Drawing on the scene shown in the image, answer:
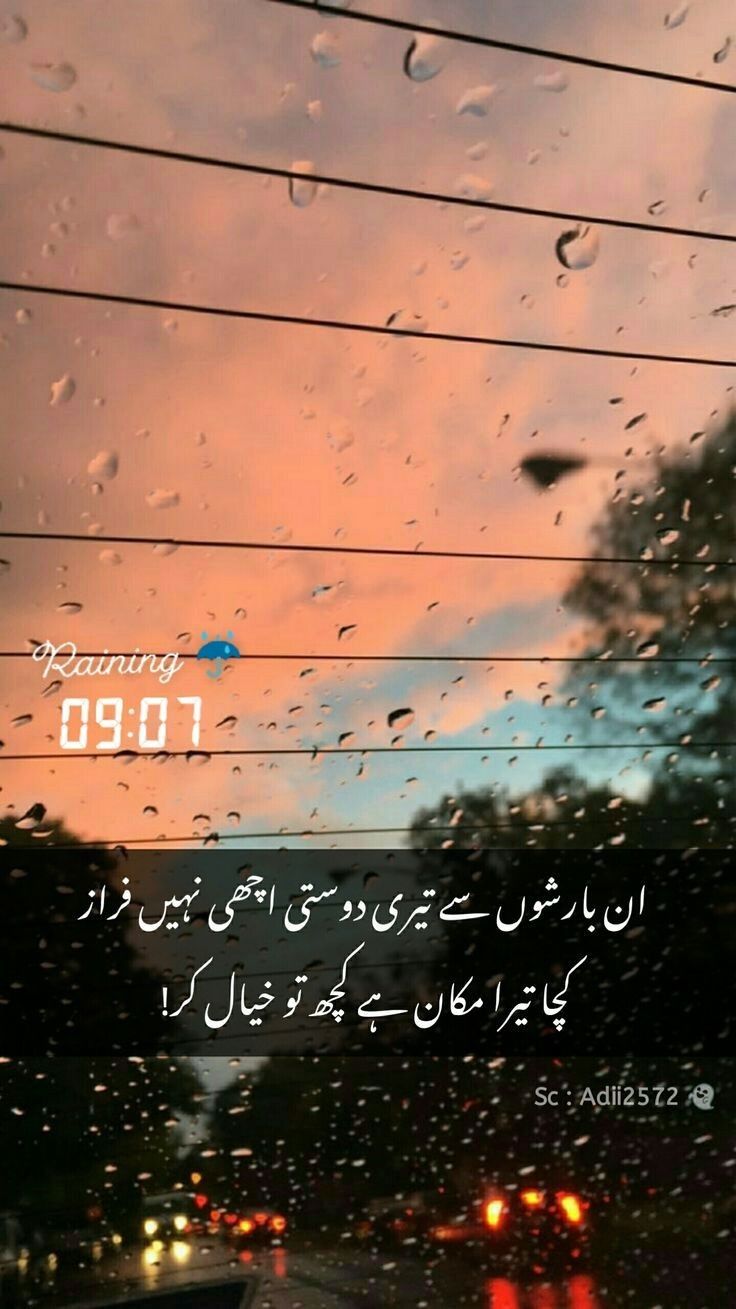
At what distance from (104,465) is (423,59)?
550 millimetres

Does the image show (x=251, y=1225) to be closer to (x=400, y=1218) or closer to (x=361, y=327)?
(x=400, y=1218)

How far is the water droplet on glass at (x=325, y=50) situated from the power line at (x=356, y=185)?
110 millimetres

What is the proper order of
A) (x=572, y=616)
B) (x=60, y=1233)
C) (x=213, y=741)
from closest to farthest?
1. (x=60, y=1233)
2. (x=213, y=741)
3. (x=572, y=616)

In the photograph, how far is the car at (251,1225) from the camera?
39.6 inches

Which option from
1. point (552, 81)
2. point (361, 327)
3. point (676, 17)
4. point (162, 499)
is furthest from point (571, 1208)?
point (676, 17)

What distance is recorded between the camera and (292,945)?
42.5 inches

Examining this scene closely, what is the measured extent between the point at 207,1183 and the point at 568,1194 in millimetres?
369

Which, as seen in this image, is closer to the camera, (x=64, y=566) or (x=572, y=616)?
(x=64, y=566)

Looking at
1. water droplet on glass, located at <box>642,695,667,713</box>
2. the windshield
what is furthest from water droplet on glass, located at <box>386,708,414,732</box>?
water droplet on glass, located at <box>642,695,667,713</box>

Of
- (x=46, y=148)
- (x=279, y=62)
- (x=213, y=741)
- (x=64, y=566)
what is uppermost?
(x=279, y=62)

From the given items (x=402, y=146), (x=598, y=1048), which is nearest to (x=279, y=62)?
(x=402, y=146)

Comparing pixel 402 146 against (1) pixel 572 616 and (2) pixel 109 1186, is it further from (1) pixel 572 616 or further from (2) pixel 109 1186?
(2) pixel 109 1186

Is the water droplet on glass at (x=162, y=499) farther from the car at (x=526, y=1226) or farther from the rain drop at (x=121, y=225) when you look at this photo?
the car at (x=526, y=1226)

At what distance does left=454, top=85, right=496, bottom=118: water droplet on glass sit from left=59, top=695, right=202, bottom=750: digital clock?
685mm
